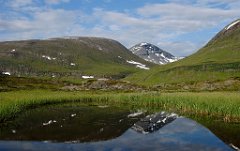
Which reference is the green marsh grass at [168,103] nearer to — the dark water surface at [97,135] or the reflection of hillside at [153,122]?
the dark water surface at [97,135]

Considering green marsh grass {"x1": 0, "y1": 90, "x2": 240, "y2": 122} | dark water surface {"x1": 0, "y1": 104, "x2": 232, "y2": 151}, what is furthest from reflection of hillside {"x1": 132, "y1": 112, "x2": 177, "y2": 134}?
green marsh grass {"x1": 0, "y1": 90, "x2": 240, "y2": 122}

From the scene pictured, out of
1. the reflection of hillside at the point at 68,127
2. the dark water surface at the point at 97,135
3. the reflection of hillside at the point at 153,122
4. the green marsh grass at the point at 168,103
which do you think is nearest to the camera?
the dark water surface at the point at 97,135

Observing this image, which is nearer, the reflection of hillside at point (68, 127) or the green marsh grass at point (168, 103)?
the reflection of hillside at point (68, 127)

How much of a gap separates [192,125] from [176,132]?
13.8 ft

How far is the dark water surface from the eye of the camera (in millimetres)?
29141

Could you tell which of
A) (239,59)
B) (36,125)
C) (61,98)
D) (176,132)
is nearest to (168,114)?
(176,132)

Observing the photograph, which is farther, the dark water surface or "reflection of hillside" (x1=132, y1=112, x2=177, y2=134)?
"reflection of hillside" (x1=132, y1=112, x2=177, y2=134)

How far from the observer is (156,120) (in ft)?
152

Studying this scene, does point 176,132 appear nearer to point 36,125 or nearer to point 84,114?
point 36,125

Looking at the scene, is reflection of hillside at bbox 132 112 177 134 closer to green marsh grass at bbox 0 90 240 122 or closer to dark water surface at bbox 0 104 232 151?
dark water surface at bbox 0 104 232 151

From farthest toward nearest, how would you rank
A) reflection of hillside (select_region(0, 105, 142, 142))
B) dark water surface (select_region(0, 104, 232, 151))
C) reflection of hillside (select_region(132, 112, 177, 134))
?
reflection of hillside (select_region(132, 112, 177, 134))
reflection of hillside (select_region(0, 105, 142, 142))
dark water surface (select_region(0, 104, 232, 151))

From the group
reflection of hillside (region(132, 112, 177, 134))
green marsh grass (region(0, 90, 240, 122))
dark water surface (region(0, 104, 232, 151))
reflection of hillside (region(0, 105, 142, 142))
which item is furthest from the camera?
green marsh grass (region(0, 90, 240, 122))

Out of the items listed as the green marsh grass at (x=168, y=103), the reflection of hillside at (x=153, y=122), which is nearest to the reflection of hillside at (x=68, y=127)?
the reflection of hillside at (x=153, y=122)

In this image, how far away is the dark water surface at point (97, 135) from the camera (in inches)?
1147
